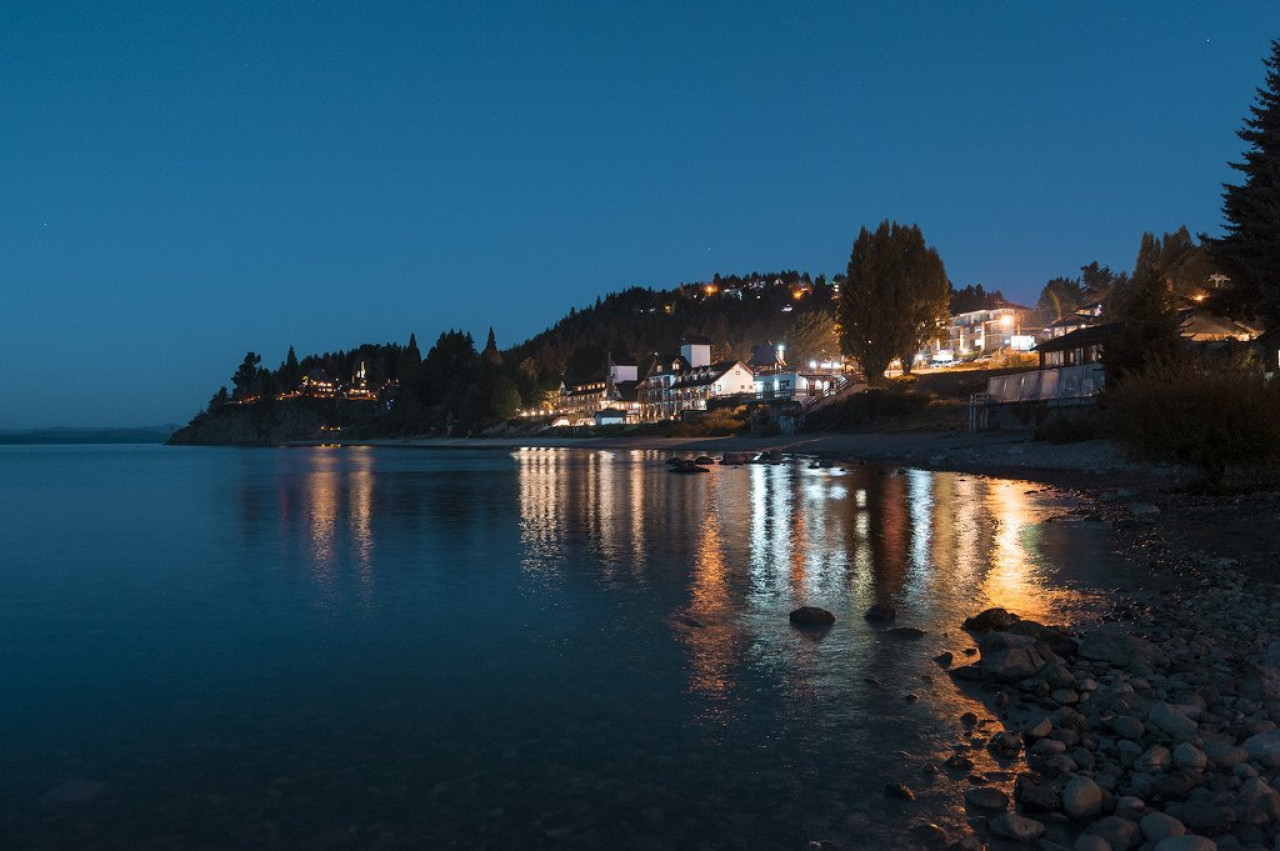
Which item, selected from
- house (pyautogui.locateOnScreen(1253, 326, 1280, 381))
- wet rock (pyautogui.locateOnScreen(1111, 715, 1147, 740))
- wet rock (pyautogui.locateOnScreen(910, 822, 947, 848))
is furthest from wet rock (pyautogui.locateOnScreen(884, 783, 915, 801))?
house (pyautogui.locateOnScreen(1253, 326, 1280, 381))

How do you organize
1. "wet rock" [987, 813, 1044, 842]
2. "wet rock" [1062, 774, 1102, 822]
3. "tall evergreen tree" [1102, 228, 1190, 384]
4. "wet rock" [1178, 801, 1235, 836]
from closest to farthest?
"wet rock" [1178, 801, 1235, 836]
"wet rock" [987, 813, 1044, 842]
"wet rock" [1062, 774, 1102, 822]
"tall evergreen tree" [1102, 228, 1190, 384]

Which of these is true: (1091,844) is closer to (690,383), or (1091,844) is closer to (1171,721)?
(1171,721)

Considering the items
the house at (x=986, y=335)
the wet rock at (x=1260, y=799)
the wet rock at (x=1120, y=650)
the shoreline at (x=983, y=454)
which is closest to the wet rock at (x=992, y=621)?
the wet rock at (x=1120, y=650)

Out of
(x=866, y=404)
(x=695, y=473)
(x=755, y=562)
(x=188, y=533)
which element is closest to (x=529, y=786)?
(x=755, y=562)

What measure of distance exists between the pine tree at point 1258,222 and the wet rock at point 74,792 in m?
47.1

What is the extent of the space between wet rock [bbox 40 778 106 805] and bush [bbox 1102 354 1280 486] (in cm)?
2481

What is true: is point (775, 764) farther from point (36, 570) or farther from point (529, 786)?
point (36, 570)

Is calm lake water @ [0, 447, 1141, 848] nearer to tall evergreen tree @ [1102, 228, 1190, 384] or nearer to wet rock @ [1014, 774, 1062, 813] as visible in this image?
wet rock @ [1014, 774, 1062, 813]

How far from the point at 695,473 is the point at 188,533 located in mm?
29774

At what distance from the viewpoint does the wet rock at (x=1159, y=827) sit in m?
5.52

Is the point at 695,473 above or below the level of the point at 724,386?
below

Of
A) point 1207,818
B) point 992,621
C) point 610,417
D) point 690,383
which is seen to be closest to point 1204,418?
point 992,621

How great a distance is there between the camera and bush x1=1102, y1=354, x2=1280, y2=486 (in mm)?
21484

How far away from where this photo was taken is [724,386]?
12669 cm
